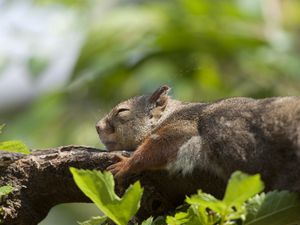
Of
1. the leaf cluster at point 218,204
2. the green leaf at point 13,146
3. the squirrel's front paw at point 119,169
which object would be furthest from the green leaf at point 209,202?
the squirrel's front paw at point 119,169

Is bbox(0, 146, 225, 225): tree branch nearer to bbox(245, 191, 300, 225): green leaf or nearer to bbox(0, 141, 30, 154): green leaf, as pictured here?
bbox(0, 141, 30, 154): green leaf

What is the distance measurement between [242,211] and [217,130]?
4.00ft

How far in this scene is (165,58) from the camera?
7.78 metres

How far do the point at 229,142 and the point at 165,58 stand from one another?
11.1 ft

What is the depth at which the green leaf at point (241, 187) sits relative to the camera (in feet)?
10.5

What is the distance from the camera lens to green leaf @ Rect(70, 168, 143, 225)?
3.48 m

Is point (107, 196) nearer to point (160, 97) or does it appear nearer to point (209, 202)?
point (209, 202)

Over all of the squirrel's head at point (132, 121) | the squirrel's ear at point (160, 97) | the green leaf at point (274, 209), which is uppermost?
the squirrel's ear at point (160, 97)

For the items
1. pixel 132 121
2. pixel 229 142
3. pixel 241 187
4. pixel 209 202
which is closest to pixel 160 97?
pixel 132 121

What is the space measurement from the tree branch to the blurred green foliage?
2554 millimetres

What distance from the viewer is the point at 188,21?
7684mm

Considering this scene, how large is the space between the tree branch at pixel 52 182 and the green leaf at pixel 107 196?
1.04m

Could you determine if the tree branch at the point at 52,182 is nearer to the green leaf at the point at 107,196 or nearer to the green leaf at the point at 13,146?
the green leaf at the point at 13,146

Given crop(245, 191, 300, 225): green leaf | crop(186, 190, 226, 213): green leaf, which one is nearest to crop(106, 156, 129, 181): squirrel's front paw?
crop(245, 191, 300, 225): green leaf
